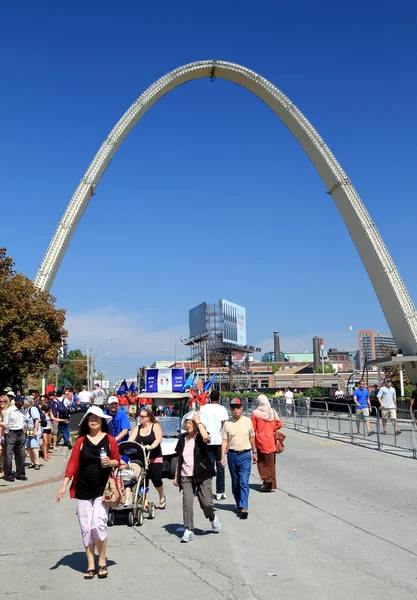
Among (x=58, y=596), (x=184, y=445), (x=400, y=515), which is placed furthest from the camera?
(x=400, y=515)

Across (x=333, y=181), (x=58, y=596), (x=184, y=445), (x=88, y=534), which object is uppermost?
(x=333, y=181)

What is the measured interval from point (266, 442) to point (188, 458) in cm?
398

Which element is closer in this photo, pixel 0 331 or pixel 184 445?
pixel 184 445

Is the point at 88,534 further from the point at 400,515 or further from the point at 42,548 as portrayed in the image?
the point at 400,515

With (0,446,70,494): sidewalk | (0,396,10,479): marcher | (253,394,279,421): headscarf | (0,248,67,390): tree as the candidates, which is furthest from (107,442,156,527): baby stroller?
(0,248,67,390): tree

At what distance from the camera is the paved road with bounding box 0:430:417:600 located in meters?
6.61

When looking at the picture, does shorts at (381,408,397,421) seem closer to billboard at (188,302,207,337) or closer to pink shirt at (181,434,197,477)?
pink shirt at (181,434,197,477)

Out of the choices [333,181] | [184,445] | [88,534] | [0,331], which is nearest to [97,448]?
[88,534]

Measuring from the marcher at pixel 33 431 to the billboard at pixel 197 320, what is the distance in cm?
11177

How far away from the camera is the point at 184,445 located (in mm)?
9352

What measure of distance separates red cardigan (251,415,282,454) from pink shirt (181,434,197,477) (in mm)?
3846

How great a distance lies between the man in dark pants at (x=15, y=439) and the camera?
15.1 metres

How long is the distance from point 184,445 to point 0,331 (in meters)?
23.8

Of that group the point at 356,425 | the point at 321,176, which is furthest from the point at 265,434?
the point at 321,176
